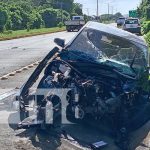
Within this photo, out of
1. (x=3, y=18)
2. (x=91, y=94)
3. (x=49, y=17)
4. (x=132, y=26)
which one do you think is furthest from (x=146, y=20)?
(x=91, y=94)

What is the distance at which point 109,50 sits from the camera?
23.6 feet

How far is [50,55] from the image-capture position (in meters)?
6.88

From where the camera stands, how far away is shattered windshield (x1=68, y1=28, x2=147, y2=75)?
6945 millimetres

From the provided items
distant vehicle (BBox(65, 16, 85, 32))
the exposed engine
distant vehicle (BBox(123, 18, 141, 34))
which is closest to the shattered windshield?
the exposed engine

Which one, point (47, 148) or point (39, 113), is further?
point (39, 113)

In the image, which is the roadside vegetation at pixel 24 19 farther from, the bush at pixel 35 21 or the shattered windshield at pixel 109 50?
the shattered windshield at pixel 109 50

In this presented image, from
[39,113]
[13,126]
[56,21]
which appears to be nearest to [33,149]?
[39,113]

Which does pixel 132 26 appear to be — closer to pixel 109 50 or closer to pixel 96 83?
pixel 109 50

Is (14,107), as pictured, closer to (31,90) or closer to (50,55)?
(31,90)

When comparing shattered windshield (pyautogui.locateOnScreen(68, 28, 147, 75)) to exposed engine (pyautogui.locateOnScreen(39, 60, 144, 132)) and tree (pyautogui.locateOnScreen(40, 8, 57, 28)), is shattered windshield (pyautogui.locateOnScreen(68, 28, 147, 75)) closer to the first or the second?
exposed engine (pyautogui.locateOnScreen(39, 60, 144, 132))

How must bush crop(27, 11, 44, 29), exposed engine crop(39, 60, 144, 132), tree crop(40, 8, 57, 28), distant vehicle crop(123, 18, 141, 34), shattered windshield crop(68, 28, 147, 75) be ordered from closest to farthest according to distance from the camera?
exposed engine crop(39, 60, 144, 132) → shattered windshield crop(68, 28, 147, 75) → distant vehicle crop(123, 18, 141, 34) → bush crop(27, 11, 44, 29) → tree crop(40, 8, 57, 28)

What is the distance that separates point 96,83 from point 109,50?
2.80ft

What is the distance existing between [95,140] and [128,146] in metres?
0.53

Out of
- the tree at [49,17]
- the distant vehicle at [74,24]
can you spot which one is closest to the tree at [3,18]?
the distant vehicle at [74,24]
